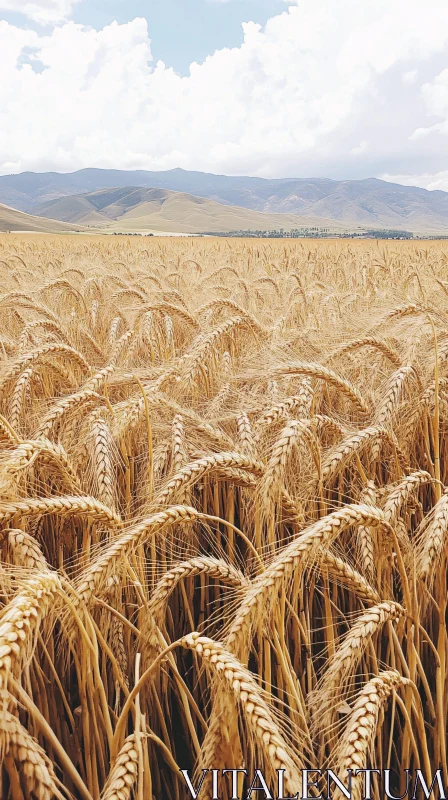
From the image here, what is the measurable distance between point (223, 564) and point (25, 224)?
115 metres

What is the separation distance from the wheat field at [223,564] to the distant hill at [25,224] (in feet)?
330

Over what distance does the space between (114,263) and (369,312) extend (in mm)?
7178

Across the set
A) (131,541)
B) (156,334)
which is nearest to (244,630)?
(131,541)

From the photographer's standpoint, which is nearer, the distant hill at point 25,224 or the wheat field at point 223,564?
the wheat field at point 223,564

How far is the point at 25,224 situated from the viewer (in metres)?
105

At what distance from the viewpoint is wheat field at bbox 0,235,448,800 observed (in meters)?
1.09

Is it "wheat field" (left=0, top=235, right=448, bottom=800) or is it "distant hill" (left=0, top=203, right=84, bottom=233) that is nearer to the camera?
"wheat field" (left=0, top=235, right=448, bottom=800)

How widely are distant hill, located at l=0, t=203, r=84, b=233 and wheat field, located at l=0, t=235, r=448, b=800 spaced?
101 m

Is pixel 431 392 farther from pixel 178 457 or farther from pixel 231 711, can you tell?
pixel 231 711

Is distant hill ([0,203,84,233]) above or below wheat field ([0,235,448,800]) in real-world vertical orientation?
above

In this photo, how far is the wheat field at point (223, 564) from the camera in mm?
1092

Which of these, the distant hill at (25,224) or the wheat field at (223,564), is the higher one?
the distant hill at (25,224)

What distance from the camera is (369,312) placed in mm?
3340

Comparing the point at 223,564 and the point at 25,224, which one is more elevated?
the point at 25,224
